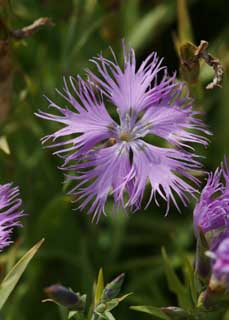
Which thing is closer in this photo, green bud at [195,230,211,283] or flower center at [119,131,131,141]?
green bud at [195,230,211,283]

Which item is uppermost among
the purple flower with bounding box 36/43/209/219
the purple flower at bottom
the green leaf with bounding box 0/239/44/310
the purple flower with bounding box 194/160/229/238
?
the purple flower with bounding box 36/43/209/219

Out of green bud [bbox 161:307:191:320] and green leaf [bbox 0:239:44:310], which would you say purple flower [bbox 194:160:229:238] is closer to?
Result: green bud [bbox 161:307:191:320]

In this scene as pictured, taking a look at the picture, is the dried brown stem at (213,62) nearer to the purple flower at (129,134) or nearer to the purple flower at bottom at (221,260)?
the purple flower at (129,134)

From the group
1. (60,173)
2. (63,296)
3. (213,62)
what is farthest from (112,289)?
(60,173)

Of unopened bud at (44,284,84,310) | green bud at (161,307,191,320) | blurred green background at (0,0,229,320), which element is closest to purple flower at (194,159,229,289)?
green bud at (161,307,191,320)

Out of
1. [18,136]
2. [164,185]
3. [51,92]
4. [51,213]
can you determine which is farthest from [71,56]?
[164,185]

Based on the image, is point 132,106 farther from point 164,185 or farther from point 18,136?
point 18,136

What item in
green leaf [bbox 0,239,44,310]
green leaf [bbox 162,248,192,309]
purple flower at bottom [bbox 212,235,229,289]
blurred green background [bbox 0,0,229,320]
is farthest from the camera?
blurred green background [bbox 0,0,229,320]

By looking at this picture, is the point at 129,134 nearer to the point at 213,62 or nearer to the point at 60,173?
the point at 213,62
